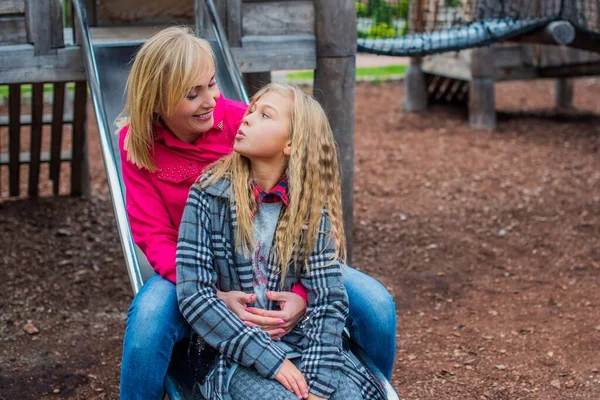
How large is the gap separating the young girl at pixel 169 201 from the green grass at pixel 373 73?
23.9 feet

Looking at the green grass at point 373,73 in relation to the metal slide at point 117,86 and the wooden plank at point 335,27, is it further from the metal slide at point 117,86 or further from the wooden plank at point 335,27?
the metal slide at point 117,86

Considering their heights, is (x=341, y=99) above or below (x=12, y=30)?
below

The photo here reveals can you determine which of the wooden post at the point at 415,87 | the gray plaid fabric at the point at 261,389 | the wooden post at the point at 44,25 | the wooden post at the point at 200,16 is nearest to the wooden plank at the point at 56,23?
the wooden post at the point at 44,25

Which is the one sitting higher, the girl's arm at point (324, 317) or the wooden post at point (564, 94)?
the wooden post at point (564, 94)

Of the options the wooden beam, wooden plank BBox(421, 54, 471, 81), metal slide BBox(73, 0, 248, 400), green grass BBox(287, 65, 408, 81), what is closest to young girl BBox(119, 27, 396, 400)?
metal slide BBox(73, 0, 248, 400)

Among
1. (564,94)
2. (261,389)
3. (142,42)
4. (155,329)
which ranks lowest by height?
(261,389)

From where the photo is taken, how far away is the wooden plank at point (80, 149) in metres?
5.32

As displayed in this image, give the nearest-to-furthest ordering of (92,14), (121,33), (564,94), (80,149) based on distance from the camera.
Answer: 1. (121,33)
2. (92,14)
3. (80,149)
4. (564,94)

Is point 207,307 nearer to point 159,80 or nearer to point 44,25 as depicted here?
point 159,80

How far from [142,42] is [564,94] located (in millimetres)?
6432

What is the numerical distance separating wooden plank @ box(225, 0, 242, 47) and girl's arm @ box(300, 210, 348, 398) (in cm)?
180

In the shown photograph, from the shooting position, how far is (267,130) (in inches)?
98.3

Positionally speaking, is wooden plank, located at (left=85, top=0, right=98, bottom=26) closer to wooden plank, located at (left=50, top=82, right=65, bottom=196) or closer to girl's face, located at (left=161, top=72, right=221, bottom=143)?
wooden plank, located at (left=50, top=82, right=65, bottom=196)

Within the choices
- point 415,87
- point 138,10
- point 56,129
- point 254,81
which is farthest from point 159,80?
point 415,87
